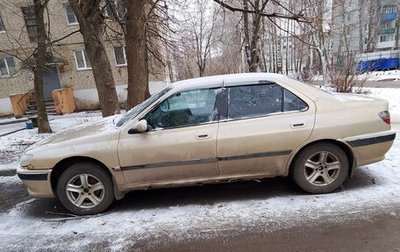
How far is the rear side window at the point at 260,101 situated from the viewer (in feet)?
12.7

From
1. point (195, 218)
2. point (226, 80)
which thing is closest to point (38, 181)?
point (195, 218)

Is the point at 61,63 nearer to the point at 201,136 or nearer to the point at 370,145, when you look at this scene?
the point at 201,136

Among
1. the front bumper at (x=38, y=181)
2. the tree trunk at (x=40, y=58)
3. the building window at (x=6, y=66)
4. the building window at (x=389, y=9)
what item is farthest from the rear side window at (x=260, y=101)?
the building window at (x=389, y=9)

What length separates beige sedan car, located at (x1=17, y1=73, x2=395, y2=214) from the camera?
12.3 feet

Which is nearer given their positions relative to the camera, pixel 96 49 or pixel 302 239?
pixel 302 239

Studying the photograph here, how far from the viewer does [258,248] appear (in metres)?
2.96

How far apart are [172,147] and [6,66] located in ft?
77.7

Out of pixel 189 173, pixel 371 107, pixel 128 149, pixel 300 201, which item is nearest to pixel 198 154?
pixel 189 173

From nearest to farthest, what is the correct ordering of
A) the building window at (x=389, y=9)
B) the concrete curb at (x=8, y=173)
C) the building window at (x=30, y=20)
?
the concrete curb at (x=8, y=173), the building window at (x=30, y=20), the building window at (x=389, y=9)

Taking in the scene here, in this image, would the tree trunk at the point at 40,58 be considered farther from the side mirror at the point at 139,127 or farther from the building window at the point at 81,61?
the building window at the point at 81,61

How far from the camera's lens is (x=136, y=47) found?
25.8ft

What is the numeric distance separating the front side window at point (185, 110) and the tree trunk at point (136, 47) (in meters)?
4.41

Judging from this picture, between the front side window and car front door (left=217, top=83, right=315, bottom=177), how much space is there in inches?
8.0

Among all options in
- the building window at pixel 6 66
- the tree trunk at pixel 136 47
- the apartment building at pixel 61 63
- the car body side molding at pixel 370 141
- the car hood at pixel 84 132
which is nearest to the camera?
the car body side molding at pixel 370 141
